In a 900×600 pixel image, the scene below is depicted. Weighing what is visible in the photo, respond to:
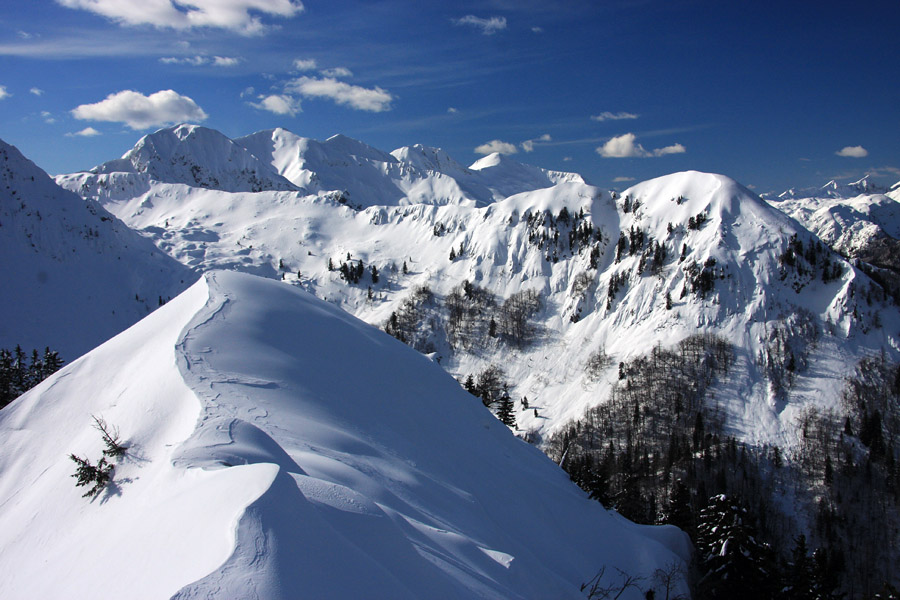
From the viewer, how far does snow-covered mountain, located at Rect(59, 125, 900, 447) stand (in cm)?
13000

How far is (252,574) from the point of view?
9.09m

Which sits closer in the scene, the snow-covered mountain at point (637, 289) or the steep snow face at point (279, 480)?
the steep snow face at point (279, 480)

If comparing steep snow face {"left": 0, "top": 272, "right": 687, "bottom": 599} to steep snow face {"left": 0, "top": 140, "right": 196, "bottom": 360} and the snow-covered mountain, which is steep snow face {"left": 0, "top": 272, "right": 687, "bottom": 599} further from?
steep snow face {"left": 0, "top": 140, "right": 196, "bottom": 360}

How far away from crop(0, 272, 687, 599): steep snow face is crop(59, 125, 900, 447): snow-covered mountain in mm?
101038

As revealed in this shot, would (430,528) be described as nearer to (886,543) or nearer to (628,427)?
(628,427)

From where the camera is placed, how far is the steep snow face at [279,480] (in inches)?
427

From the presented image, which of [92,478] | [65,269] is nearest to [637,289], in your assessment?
[92,478]

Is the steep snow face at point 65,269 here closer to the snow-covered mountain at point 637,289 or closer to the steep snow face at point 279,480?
the snow-covered mountain at point 637,289

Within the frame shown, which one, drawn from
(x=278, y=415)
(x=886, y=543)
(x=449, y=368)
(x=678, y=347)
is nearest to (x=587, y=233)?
(x=678, y=347)

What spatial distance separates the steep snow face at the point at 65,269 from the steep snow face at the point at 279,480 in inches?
4340

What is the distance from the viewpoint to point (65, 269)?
141 meters

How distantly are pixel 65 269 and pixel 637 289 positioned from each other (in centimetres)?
18035

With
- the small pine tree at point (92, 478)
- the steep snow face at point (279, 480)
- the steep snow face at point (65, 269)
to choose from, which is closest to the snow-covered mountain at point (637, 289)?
the steep snow face at point (65, 269)

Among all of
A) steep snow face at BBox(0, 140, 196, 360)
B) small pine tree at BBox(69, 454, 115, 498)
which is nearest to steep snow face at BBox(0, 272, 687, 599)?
small pine tree at BBox(69, 454, 115, 498)
